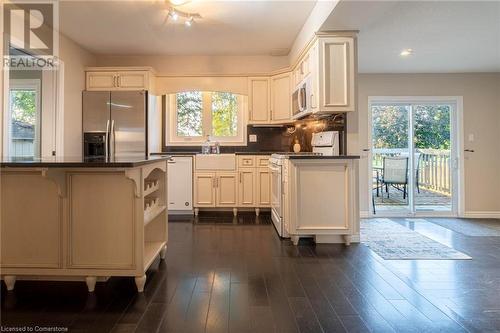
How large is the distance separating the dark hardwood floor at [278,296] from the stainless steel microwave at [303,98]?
1.76m

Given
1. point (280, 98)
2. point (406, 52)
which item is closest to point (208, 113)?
point (280, 98)

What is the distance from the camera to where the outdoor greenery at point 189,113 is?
5.69 meters

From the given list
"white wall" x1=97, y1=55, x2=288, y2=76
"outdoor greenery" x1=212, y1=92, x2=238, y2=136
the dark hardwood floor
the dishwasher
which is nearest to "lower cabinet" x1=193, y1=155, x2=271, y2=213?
the dishwasher

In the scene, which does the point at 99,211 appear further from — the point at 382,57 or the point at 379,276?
the point at 382,57

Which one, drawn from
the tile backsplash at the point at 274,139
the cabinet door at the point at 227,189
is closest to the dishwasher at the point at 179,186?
the cabinet door at the point at 227,189

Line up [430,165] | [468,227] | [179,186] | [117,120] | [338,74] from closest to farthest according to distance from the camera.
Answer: [338,74] < [468,227] < [117,120] < [179,186] < [430,165]

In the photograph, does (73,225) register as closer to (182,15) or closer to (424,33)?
(182,15)

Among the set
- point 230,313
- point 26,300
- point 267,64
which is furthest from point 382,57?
point 26,300

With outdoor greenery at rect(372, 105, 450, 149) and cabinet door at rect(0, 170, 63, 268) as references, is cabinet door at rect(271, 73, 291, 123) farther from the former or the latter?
cabinet door at rect(0, 170, 63, 268)

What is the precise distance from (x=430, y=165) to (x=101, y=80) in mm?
5531

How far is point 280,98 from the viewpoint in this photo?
5.08m

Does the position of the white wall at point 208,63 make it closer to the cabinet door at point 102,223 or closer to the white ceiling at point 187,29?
the white ceiling at point 187,29

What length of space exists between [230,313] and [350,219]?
1907 millimetres

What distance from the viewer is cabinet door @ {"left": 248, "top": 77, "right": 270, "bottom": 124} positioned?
17.1 ft
